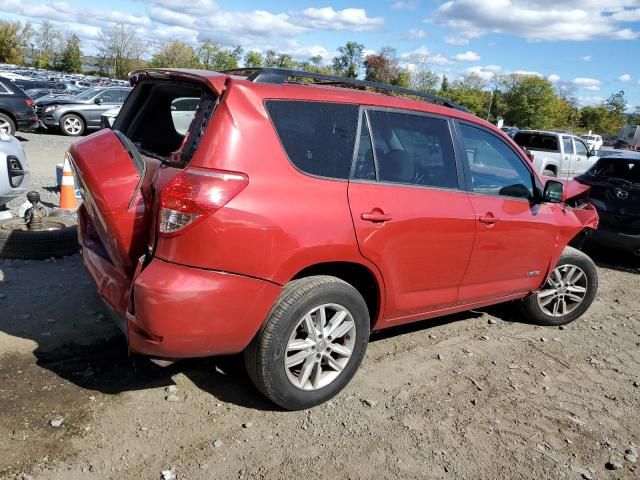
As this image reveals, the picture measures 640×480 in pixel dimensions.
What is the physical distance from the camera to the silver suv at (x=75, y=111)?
16656 mm

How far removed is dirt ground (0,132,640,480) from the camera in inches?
109

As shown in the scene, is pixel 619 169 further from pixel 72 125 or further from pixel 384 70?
pixel 384 70

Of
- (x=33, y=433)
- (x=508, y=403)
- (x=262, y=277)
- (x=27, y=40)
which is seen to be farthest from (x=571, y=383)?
(x=27, y=40)

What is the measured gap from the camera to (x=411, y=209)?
338cm

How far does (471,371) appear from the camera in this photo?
12.9 ft

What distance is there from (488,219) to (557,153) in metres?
13.7

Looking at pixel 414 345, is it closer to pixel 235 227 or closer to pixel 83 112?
pixel 235 227

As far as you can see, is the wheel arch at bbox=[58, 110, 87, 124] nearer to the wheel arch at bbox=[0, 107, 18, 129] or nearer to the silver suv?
the silver suv

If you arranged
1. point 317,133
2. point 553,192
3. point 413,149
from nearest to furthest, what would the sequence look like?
point 317,133
point 413,149
point 553,192

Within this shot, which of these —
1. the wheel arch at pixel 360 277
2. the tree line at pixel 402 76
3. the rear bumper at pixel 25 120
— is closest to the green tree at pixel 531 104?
the tree line at pixel 402 76

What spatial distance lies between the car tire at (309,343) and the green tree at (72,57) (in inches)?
3390

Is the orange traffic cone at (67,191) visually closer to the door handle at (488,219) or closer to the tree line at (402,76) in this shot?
the door handle at (488,219)

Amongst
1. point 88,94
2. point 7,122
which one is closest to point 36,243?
point 7,122

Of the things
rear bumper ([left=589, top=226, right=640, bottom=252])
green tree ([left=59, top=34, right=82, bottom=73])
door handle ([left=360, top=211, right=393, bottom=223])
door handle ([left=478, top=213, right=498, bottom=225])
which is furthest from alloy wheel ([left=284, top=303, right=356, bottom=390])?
green tree ([left=59, top=34, right=82, bottom=73])
